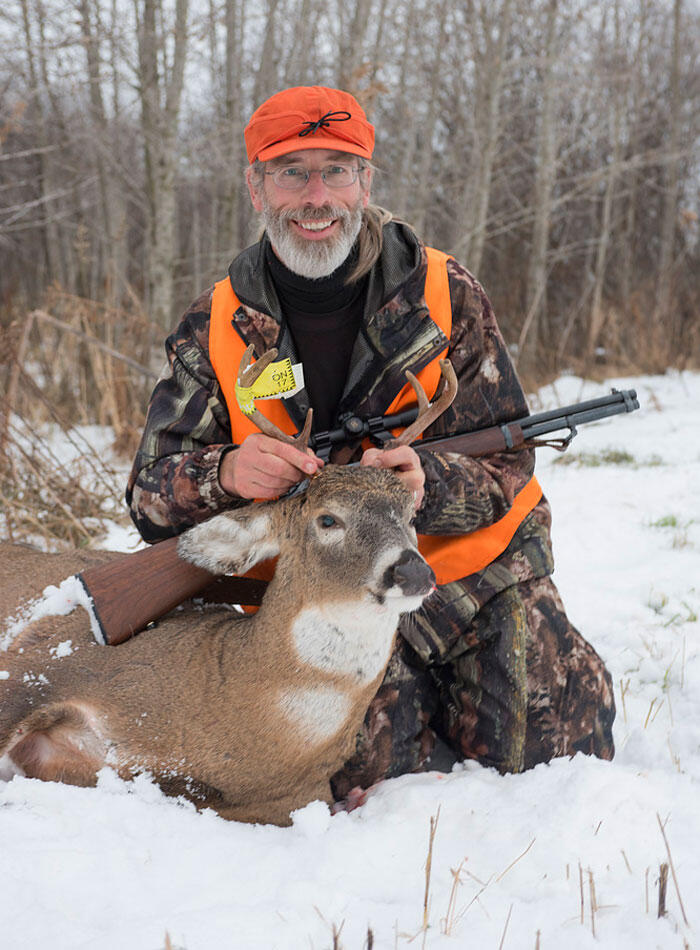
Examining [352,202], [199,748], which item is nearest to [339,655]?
[199,748]

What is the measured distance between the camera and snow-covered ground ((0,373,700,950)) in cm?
179

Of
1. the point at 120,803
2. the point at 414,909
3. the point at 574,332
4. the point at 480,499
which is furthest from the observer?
the point at 574,332

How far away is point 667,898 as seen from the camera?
1.98 metres

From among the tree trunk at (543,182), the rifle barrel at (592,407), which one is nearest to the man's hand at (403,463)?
the rifle barrel at (592,407)

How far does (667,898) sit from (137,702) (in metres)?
1.45

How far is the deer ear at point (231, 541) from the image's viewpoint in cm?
246

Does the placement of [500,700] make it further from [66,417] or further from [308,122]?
[66,417]

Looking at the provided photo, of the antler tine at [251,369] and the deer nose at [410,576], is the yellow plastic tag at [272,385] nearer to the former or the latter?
the antler tine at [251,369]

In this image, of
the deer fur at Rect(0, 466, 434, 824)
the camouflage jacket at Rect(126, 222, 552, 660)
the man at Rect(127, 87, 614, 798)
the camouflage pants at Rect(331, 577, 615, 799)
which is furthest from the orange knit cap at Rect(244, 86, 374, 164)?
the camouflage pants at Rect(331, 577, 615, 799)

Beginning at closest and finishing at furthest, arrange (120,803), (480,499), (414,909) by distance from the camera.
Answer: (414,909), (120,803), (480,499)

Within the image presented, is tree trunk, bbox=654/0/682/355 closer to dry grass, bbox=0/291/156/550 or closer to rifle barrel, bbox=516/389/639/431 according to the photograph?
dry grass, bbox=0/291/156/550

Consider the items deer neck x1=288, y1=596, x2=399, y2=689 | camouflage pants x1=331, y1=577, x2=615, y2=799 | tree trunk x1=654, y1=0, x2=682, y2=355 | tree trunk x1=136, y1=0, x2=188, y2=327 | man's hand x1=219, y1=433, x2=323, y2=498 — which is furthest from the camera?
tree trunk x1=654, y1=0, x2=682, y2=355

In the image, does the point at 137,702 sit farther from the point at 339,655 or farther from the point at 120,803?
the point at 339,655

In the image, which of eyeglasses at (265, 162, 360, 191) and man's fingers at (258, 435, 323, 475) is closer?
man's fingers at (258, 435, 323, 475)
